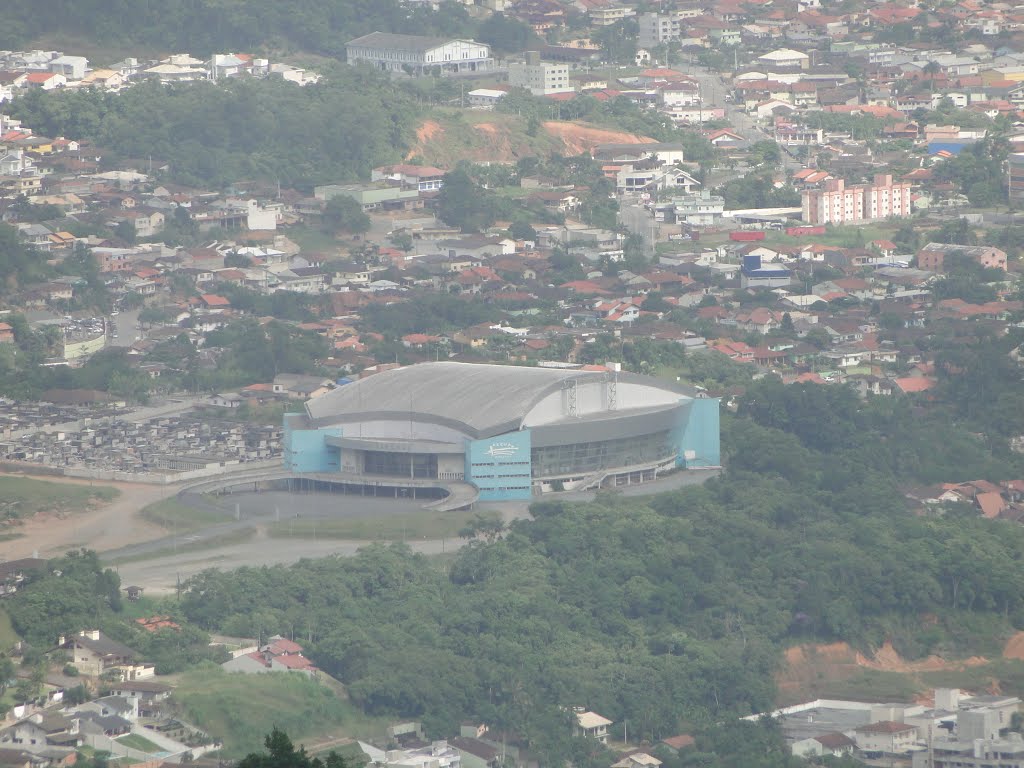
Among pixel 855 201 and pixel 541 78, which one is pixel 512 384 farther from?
pixel 541 78

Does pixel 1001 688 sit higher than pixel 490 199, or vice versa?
pixel 490 199

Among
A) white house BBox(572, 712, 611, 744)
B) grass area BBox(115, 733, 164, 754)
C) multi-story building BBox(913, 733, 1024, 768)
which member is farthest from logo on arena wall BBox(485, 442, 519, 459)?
grass area BBox(115, 733, 164, 754)

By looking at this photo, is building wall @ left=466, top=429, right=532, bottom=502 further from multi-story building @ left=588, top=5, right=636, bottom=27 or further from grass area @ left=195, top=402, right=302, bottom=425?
multi-story building @ left=588, top=5, right=636, bottom=27

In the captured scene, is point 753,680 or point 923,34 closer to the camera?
point 753,680

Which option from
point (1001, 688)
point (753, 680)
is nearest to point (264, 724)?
point (753, 680)

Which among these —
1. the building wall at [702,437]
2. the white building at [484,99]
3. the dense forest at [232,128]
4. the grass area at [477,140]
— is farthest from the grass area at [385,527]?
the white building at [484,99]

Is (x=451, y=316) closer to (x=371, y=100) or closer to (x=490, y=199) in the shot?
(x=490, y=199)

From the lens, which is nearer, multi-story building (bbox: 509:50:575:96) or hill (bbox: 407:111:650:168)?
hill (bbox: 407:111:650:168)

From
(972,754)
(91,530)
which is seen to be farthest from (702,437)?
(972,754)
